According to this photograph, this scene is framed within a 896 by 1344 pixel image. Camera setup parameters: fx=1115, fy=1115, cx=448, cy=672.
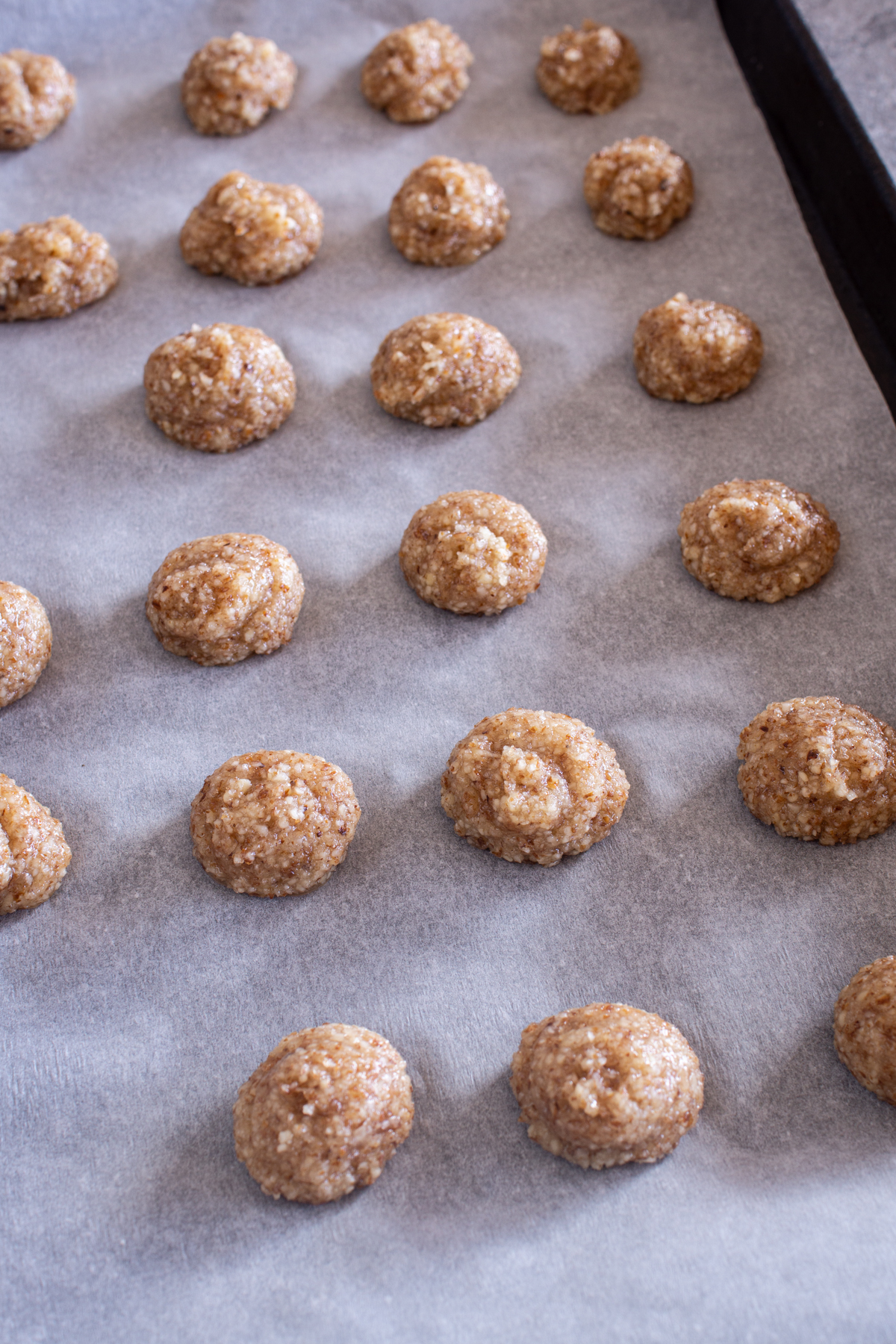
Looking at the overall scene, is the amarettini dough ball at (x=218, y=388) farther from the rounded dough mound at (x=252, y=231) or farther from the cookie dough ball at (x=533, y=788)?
the cookie dough ball at (x=533, y=788)

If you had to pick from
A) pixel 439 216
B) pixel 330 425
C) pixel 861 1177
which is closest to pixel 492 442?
pixel 330 425

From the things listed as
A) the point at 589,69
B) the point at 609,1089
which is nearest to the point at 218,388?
the point at 589,69

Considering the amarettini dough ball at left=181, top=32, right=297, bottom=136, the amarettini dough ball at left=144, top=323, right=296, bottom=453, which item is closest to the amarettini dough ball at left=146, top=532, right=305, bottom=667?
the amarettini dough ball at left=144, top=323, right=296, bottom=453

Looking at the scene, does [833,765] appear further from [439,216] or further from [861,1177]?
[439,216]

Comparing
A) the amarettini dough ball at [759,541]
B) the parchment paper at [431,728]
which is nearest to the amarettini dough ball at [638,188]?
the parchment paper at [431,728]

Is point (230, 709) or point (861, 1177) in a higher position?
point (230, 709)

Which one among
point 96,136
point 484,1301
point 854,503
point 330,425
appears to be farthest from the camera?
point 96,136
